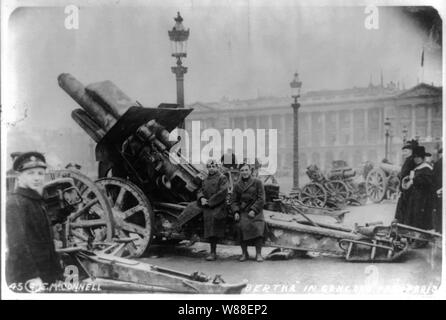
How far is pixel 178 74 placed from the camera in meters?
7.05

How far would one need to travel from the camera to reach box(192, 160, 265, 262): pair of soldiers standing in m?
6.76

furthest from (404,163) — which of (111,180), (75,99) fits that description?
(75,99)

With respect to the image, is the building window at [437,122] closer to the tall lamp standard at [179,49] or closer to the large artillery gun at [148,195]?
the large artillery gun at [148,195]

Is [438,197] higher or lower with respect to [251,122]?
lower

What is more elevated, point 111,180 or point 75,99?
point 75,99

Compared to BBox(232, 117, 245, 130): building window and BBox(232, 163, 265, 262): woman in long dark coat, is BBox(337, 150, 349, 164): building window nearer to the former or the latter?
BBox(232, 163, 265, 262): woman in long dark coat

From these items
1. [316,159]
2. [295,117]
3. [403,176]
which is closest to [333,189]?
[316,159]

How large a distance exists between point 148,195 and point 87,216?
775mm

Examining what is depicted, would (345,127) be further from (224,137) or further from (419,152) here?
(224,137)

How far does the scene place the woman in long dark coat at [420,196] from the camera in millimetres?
6961

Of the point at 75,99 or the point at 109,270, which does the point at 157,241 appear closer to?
the point at 109,270

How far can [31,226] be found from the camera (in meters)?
6.50

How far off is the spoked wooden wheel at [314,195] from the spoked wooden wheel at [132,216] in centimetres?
206
